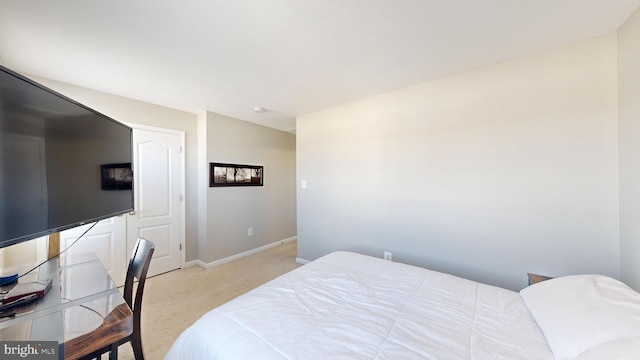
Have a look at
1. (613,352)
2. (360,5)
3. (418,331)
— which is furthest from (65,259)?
(613,352)

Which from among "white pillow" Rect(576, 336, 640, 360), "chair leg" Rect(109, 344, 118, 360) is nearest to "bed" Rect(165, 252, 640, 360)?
"white pillow" Rect(576, 336, 640, 360)

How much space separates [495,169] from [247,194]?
345 cm

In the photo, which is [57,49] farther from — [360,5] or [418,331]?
[418,331]

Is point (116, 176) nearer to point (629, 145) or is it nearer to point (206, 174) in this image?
point (206, 174)

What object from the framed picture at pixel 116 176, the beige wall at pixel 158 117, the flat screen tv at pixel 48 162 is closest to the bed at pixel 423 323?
the flat screen tv at pixel 48 162

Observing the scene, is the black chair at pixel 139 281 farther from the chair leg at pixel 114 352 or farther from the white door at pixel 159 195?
the white door at pixel 159 195

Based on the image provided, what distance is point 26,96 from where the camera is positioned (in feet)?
3.26

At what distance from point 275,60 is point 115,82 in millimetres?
1807

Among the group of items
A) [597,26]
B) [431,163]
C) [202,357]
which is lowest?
[202,357]

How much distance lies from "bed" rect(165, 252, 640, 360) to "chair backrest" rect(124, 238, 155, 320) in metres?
0.54

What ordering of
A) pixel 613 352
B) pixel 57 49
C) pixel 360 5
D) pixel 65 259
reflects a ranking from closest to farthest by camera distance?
pixel 613 352, pixel 360 5, pixel 65 259, pixel 57 49

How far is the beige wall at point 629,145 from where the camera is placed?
140 cm

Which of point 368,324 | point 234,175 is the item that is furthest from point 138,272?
point 234,175

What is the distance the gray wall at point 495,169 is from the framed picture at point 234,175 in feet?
5.97
